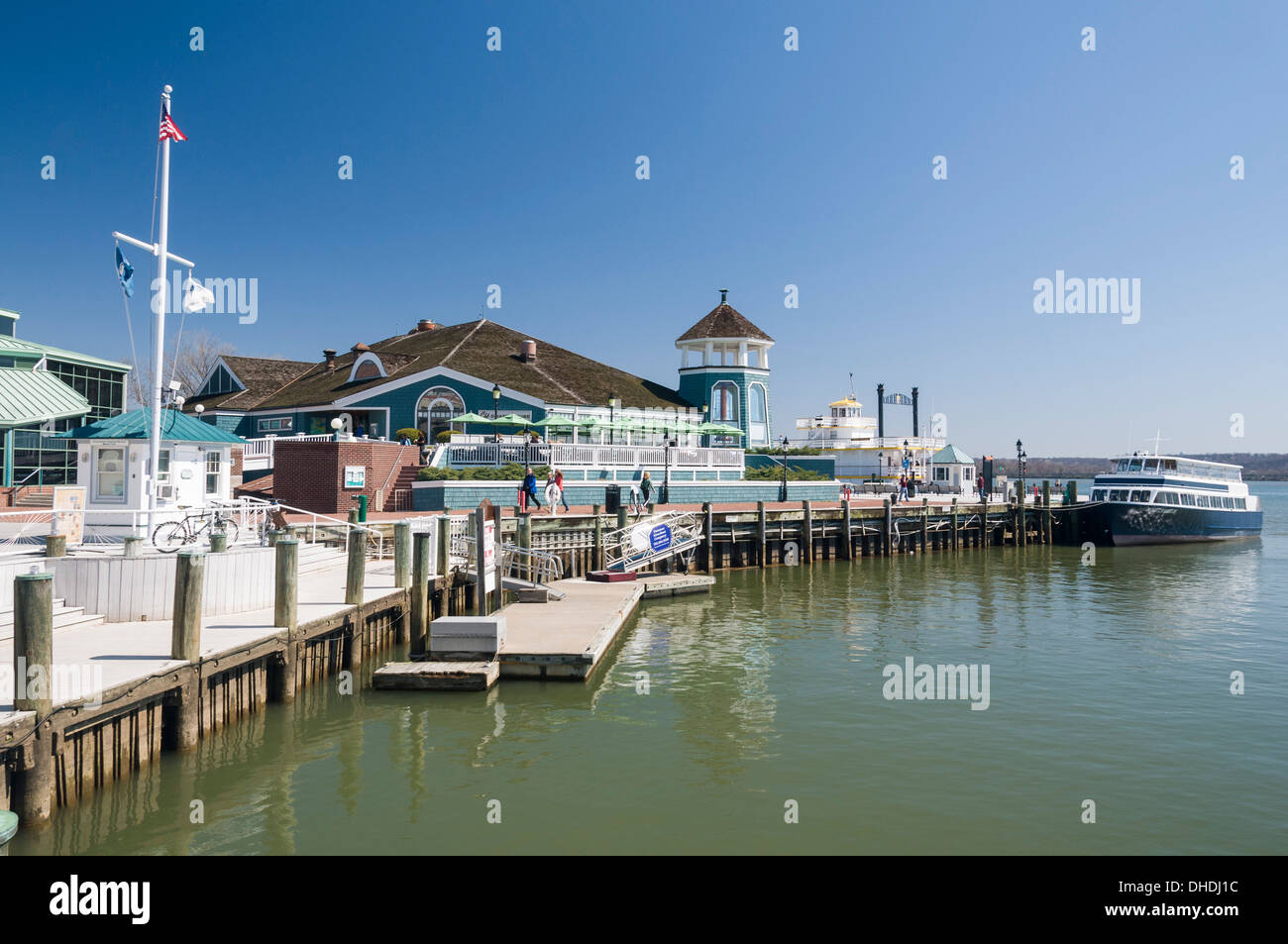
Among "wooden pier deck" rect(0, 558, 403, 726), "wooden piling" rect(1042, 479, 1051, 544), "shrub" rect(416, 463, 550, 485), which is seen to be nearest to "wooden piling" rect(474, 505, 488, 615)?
"wooden pier deck" rect(0, 558, 403, 726)

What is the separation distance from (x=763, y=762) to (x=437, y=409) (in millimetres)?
31832

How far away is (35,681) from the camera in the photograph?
8.05m

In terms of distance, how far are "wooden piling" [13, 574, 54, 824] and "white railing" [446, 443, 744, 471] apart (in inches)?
979

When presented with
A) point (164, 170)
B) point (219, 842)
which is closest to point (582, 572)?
point (164, 170)

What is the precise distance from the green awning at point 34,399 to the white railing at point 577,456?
13336mm

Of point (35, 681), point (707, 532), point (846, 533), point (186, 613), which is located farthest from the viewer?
point (846, 533)

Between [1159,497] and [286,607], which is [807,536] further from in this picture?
[286,607]

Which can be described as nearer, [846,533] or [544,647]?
[544,647]

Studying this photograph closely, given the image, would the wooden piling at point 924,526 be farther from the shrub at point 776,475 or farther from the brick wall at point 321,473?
the brick wall at point 321,473

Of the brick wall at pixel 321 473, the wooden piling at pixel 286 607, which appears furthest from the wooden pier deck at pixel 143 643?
the brick wall at pixel 321 473

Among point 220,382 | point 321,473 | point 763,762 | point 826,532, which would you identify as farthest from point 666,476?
point 220,382

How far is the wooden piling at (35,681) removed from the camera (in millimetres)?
8062

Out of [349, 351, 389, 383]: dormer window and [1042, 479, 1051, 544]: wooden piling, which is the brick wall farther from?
[1042, 479, 1051, 544]: wooden piling
